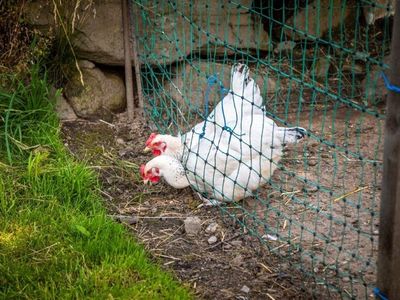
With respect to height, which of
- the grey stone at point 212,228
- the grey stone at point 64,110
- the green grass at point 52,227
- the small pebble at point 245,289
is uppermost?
the grey stone at point 64,110

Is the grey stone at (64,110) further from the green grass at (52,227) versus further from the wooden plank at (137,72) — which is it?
the wooden plank at (137,72)

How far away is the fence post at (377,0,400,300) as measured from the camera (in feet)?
7.36

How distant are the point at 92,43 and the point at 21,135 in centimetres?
103

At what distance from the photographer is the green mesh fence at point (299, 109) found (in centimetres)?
355

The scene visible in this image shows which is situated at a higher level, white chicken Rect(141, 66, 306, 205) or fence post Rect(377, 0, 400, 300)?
fence post Rect(377, 0, 400, 300)

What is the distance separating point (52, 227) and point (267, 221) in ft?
3.92

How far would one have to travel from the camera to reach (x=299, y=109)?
142 inches

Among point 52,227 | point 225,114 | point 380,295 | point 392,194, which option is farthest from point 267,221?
point 392,194

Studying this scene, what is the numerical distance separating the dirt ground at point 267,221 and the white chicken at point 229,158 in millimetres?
118

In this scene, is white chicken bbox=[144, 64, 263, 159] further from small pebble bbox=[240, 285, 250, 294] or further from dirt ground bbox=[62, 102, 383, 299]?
small pebble bbox=[240, 285, 250, 294]

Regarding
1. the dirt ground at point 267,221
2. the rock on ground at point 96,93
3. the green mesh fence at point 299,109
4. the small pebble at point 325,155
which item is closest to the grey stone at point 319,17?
the green mesh fence at point 299,109

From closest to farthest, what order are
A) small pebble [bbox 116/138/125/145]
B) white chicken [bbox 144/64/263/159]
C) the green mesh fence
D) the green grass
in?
1. the green grass
2. the green mesh fence
3. white chicken [bbox 144/64/263/159]
4. small pebble [bbox 116/138/125/145]

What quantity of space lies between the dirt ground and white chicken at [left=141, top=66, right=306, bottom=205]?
12cm

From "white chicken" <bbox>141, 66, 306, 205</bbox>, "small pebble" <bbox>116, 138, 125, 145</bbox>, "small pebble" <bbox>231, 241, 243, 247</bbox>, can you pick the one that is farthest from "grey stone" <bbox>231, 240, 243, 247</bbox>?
"small pebble" <bbox>116, 138, 125, 145</bbox>
